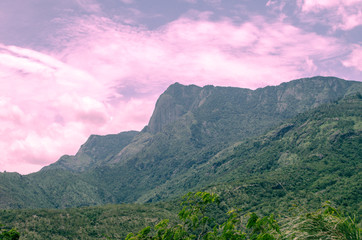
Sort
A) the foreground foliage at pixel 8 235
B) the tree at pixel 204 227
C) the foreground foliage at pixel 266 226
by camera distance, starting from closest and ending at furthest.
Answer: the foreground foliage at pixel 266 226, the tree at pixel 204 227, the foreground foliage at pixel 8 235

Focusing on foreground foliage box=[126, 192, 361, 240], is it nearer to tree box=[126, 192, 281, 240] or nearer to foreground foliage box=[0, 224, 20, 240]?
tree box=[126, 192, 281, 240]

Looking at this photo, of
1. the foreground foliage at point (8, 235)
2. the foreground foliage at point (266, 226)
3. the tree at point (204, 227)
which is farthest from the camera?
the foreground foliage at point (8, 235)

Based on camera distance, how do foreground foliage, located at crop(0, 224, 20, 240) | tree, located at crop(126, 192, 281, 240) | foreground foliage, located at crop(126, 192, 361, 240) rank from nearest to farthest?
foreground foliage, located at crop(126, 192, 361, 240), tree, located at crop(126, 192, 281, 240), foreground foliage, located at crop(0, 224, 20, 240)

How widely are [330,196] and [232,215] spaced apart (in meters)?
162

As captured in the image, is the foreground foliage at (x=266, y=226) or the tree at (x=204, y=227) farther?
the tree at (x=204, y=227)

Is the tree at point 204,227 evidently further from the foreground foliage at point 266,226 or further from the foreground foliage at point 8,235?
the foreground foliage at point 8,235

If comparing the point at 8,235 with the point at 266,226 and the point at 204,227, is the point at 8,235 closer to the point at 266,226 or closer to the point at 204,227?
the point at 204,227

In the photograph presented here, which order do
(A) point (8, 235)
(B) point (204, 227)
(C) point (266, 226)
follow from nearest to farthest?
(C) point (266, 226)
(B) point (204, 227)
(A) point (8, 235)

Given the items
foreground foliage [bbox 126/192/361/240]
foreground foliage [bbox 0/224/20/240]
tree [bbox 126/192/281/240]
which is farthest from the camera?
foreground foliage [bbox 0/224/20/240]

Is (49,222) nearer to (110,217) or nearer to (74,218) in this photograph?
(74,218)

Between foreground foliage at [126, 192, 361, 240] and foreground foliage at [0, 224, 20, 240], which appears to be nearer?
foreground foliage at [126, 192, 361, 240]

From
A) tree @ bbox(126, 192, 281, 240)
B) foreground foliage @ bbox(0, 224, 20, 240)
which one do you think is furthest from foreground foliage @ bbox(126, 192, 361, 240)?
foreground foliage @ bbox(0, 224, 20, 240)

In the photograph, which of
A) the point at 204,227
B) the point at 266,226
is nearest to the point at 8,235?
the point at 204,227

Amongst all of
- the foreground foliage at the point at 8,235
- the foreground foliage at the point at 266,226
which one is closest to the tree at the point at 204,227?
the foreground foliage at the point at 266,226
